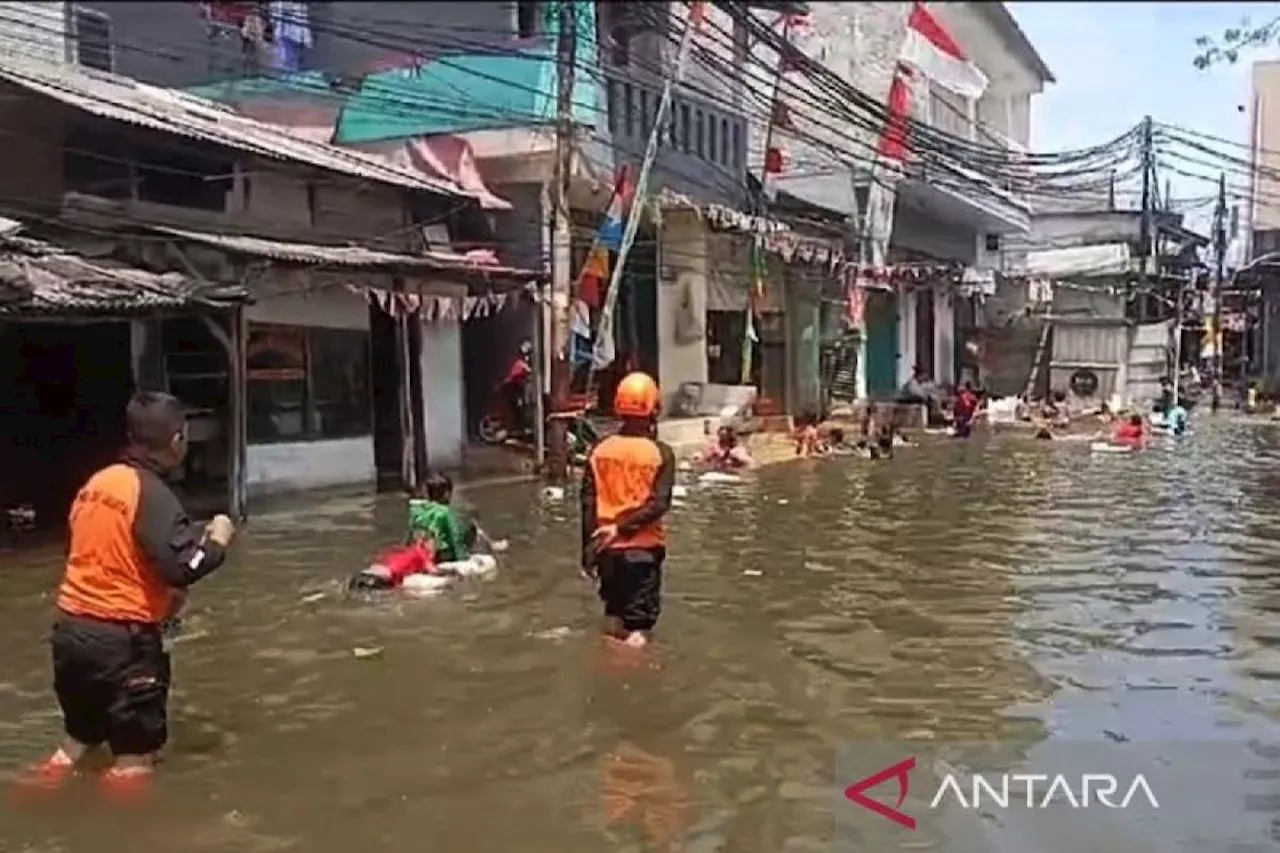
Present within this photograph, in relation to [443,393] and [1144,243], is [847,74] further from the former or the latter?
[443,393]

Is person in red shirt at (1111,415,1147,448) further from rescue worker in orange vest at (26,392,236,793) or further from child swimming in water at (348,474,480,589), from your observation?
rescue worker in orange vest at (26,392,236,793)

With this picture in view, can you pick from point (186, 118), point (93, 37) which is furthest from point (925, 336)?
point (186, 118)

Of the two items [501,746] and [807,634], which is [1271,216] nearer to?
[807,634]

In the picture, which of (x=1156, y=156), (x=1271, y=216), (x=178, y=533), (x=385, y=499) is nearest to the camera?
(x=178, y=533)

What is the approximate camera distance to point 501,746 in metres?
6.96

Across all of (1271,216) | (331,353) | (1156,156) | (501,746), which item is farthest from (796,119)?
(501,746)

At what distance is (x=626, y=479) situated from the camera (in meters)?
8.63

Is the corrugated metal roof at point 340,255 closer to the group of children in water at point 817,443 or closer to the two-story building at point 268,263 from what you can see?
the two-story building at point 268,263

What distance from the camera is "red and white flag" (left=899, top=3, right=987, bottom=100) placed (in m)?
26.4

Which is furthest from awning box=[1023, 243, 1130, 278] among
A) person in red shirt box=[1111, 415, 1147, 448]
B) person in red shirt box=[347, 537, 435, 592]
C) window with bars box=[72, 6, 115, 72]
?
person in red shirt box=[347, 537, 435, 592]

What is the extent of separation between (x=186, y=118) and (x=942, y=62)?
49.3ft

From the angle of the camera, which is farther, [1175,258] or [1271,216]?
[1175,258]

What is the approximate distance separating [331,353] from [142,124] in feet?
15.3

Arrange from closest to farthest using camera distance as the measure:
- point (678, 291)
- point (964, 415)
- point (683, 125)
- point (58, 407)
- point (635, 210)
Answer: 1. point (58, 407)
2. point (635, 210)
3. point (683, 125)
4. point (678, 291)
5. point (964, 415)
